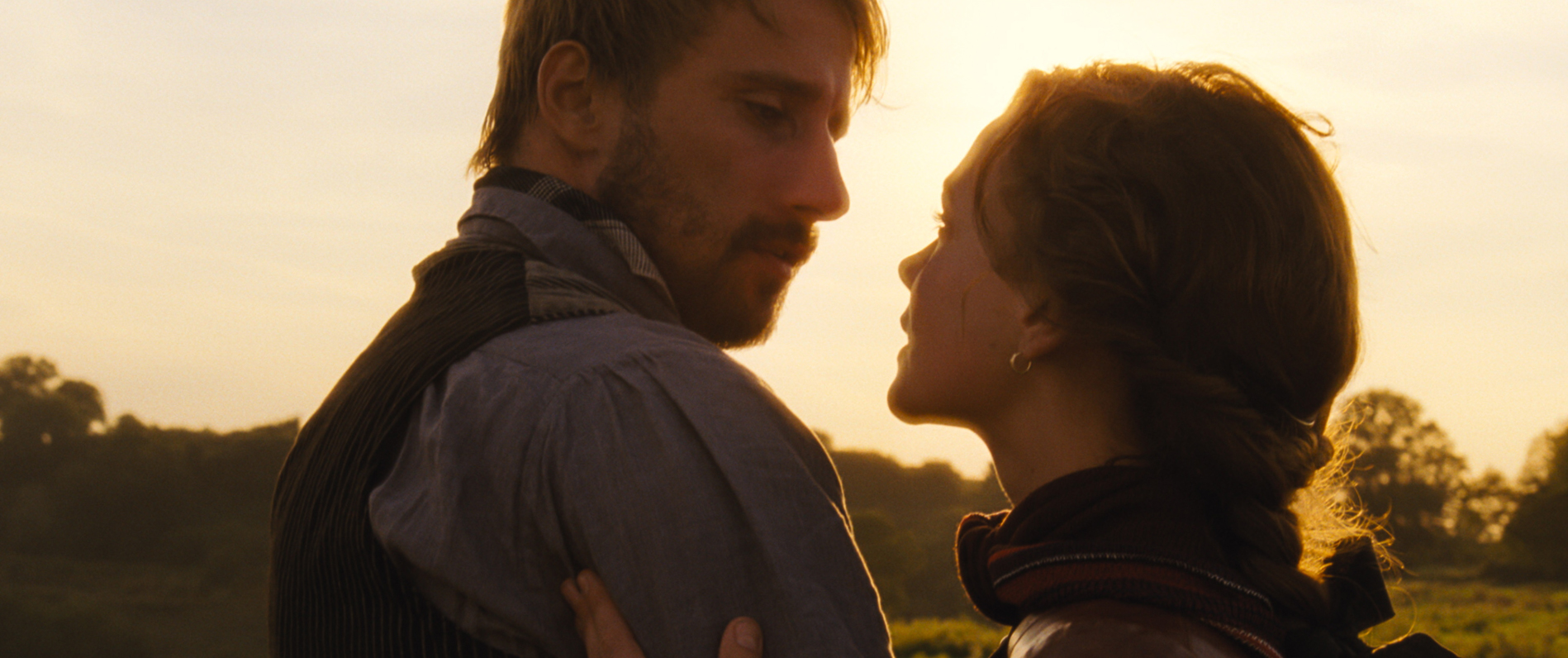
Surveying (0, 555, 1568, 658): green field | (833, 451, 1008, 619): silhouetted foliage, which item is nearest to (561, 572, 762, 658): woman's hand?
(833, 451, 1008, 619): silhouetted foliage

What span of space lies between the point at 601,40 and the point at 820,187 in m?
0.62

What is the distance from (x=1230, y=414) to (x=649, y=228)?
49.0 inches

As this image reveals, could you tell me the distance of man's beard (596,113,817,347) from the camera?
7.43ft

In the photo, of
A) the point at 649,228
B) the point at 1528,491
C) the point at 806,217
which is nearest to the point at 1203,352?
the point at 806,217

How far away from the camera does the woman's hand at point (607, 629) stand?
52.1 inches

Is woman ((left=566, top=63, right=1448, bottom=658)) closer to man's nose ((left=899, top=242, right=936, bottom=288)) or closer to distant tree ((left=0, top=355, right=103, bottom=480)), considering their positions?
man's nose ((left=899, top=242, right=936, bottom=288))

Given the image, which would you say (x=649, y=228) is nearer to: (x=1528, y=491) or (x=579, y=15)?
(x=579, y=15)

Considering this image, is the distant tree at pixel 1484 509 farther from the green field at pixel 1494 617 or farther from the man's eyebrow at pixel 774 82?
the man's eyebrow at pixel 774 82

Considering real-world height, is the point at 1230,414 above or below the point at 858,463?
above

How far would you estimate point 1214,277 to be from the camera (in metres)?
1.71

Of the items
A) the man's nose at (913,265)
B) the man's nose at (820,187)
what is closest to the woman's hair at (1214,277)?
the man's nose at (913,265)

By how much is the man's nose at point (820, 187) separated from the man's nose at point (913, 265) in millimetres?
303

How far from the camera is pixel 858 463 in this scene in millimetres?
9391

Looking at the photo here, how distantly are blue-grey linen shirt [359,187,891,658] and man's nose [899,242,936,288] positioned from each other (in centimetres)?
72
